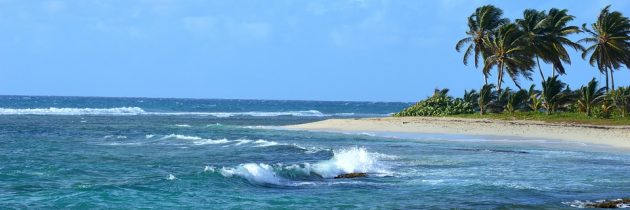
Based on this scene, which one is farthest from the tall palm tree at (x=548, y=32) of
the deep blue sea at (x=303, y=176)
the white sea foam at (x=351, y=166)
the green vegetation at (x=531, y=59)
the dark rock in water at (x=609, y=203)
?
the dark rock in water at (x=609, y=203)

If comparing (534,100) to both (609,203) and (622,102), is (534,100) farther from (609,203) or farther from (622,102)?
(609,203)

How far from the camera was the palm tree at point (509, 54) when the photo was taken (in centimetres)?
5109

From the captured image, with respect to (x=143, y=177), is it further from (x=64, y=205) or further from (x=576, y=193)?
(x=576, y=193)

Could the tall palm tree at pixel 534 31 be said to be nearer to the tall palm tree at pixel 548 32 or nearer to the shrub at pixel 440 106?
the tall palm tree at pixel 548 32

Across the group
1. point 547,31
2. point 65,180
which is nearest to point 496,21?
point 547,31

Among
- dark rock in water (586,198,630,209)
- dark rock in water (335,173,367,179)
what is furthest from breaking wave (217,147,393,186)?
dark rock in water (586,198,630,209)

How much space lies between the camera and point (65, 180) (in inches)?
697

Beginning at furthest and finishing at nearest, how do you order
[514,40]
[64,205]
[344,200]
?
[514,40], [344,200], [64,205]

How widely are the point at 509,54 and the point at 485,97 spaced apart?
342 cm

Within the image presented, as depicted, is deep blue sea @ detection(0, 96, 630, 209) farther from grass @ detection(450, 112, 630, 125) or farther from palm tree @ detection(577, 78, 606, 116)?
palm tree @ detection(577, 78, 606, 116)

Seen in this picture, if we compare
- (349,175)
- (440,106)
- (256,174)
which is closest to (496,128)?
(440,106)

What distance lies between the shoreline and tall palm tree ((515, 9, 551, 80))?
838 centimetres

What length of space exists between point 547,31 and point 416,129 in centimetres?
1577

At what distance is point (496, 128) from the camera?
41.5 meters
